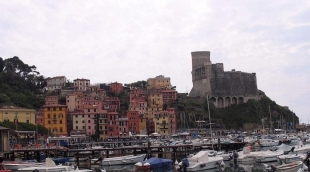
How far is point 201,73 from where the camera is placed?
154 meters

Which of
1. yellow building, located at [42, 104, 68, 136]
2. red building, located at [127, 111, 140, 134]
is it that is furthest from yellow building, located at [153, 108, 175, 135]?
yellow building, located at [42, 104, 68, 136]

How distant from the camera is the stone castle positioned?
148875mm

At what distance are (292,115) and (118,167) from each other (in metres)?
118

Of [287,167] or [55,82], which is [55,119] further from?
[287,167]

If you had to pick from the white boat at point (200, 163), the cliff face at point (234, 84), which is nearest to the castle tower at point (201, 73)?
the cliff face at point (234, 84)

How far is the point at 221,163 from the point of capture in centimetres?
4719

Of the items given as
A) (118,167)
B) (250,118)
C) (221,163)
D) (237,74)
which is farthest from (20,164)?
(237,74)

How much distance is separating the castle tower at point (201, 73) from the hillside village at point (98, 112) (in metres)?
15.0

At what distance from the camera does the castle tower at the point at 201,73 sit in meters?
150

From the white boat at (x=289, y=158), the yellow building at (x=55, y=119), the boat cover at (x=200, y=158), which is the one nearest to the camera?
the boat cover at (x=200, y=158)

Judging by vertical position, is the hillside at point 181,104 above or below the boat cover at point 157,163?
above

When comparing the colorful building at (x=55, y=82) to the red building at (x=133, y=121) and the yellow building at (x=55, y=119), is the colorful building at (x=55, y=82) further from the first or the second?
the yellow building at (x=55, y=119)

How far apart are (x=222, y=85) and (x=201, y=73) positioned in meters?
8.81

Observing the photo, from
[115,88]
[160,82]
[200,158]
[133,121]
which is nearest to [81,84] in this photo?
[115,88]
